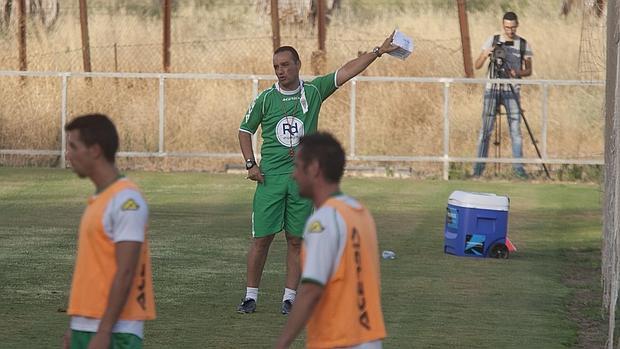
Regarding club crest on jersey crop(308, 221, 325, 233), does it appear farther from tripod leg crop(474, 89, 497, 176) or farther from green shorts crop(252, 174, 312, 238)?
tripod leg crop(474, 89, 497, 176)

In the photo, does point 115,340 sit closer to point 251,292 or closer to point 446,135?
point 251,292

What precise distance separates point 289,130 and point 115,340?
5292mm

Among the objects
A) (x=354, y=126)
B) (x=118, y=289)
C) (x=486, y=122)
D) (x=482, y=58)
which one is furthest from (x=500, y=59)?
(x=118, y=289)

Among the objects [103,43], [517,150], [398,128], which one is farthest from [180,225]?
[103,43]

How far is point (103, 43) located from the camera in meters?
38.5

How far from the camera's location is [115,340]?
6.35 metres

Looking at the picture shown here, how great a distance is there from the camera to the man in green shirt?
11.4 m

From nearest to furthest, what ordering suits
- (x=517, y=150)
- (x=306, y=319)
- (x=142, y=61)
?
(x=306, y=319), (x=517, y=150), (x=142, y=61)

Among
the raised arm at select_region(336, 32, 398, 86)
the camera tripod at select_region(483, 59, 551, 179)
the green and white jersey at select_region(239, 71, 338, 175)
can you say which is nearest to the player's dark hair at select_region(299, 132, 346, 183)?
the raised arm at select_region(336, 32, 398, 86)

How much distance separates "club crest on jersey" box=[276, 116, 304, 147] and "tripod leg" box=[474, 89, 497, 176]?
13.9m

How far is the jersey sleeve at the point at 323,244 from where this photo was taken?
6.00 m

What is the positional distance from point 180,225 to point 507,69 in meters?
9.05

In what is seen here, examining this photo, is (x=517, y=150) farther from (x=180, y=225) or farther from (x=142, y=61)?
(x=142, y=61)

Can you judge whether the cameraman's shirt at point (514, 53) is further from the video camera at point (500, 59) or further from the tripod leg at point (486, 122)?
the tripod leg at point (486, 122)
